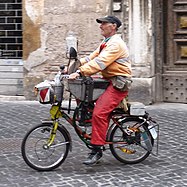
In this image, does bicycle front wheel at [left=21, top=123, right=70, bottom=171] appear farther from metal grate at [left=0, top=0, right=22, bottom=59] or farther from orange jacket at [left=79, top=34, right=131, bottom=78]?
metal grate at [left=0, top=0, right=22, bottom=59]

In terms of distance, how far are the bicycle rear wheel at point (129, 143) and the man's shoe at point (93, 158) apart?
0.70 feet

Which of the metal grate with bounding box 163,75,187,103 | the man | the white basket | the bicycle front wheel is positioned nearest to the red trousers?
the man

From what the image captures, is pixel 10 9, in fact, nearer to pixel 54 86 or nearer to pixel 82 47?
pixel 82 47

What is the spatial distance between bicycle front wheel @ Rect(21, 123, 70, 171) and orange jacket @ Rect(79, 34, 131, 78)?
76cm

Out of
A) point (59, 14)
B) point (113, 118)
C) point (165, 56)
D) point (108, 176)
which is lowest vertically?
point (108, 176)

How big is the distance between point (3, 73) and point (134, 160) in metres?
6.13

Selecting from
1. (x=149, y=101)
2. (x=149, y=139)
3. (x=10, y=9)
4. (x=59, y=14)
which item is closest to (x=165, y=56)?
(x=149, y=101)

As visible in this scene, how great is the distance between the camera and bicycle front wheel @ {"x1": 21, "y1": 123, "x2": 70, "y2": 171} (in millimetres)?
6195

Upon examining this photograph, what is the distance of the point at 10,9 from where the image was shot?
12062mm

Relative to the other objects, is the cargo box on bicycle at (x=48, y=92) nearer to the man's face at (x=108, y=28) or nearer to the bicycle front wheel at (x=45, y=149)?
the bicycle front wheel at (x=45, y=149)

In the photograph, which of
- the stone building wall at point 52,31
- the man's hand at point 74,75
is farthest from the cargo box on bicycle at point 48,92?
the stone building wall at point 52,31

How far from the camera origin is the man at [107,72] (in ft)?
20.1

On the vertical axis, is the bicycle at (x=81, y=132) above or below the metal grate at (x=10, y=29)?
below

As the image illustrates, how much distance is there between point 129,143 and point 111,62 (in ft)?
3.30
